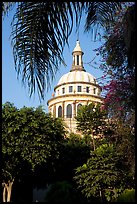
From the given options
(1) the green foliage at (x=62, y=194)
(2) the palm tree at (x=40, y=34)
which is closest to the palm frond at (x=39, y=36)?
(2) the palm tree at (x=40, y=34)

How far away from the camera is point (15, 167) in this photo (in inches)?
685

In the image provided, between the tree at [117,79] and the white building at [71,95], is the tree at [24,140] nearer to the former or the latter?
the tree at [117,79]

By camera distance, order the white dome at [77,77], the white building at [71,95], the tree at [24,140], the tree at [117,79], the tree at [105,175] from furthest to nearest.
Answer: the white dome at [77,77] → the white building at [71,95] → the tree at [24,140] → the tree at [105,175] → the tree at [117,79]

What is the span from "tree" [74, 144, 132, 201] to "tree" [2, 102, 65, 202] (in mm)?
2092

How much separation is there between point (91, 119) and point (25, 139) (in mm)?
4445

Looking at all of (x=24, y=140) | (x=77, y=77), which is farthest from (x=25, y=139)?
(x=77, y=77)

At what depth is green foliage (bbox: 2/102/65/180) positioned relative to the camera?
17333 millimetres

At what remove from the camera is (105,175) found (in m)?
16.9

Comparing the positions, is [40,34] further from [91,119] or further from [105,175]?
[91,119]

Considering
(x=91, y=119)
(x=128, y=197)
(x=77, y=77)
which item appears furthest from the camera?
(x=77, y=77)

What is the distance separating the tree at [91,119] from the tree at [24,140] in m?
2.25

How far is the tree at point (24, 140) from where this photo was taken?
17330mm

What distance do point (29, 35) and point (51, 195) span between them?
14.4 meters

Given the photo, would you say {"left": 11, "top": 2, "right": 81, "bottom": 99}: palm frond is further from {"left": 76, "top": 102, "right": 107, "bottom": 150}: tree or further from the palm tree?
{"left": 76, "top": 102, "right": 107, "bottom": 150}: tree
